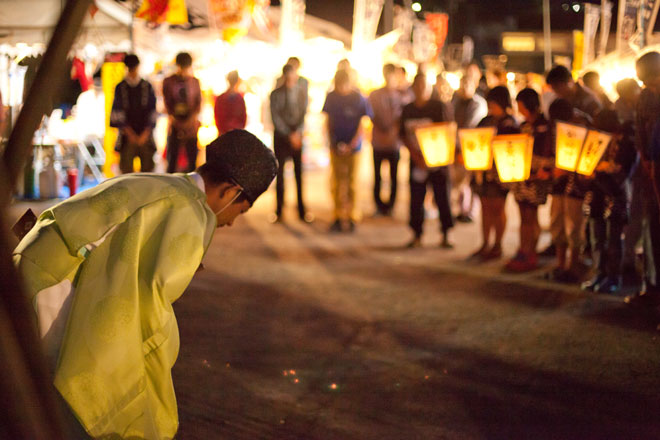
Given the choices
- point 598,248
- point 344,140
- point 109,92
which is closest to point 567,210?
point 598,248

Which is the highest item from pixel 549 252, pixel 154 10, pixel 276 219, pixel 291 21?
pixel 291 21

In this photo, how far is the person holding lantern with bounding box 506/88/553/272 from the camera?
7617 mm

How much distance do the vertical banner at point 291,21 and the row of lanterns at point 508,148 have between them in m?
11.1

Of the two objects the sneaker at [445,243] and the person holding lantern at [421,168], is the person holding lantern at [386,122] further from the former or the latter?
the sneaker at [445,243]

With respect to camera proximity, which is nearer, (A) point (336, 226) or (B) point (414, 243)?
(B) point (414, 243)

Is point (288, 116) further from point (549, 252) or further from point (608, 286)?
point (608, 286)

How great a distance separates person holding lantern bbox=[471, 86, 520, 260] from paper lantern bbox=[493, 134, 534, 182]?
0.62m

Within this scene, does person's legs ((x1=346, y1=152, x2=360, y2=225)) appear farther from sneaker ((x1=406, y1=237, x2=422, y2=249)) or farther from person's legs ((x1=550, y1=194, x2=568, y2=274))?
person's legs ((x1=550, y1=194, x2=568, y2=274))

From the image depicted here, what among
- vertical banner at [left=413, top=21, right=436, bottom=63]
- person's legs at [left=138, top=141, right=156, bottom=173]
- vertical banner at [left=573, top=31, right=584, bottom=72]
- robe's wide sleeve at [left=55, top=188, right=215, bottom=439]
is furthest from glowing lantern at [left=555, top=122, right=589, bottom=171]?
vertical banner at [left=413, top=21, right=436, bottom=63]

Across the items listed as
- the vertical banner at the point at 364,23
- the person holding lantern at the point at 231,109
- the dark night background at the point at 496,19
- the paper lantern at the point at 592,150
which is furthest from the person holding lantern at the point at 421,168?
the dark night background at the point at 496,19

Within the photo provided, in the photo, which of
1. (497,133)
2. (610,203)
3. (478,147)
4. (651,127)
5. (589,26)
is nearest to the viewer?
(651,127)

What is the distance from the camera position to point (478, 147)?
25.8 feet

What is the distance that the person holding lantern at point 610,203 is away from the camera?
6.85 metres

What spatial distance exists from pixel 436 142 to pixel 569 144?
1.86 m
